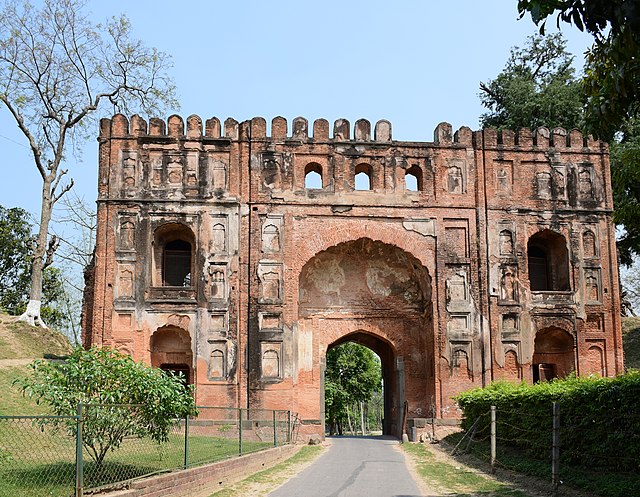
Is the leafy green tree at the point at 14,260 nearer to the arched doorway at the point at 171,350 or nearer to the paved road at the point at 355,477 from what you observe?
the arched doorway at the point at 171,350

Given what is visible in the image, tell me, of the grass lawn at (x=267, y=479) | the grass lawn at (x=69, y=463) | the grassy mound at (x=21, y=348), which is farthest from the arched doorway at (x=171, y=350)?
the grass lawn at (x=69, y=463)

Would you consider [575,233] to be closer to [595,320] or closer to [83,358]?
[595,320]

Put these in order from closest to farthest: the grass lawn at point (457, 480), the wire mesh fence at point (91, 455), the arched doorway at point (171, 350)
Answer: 1. the wire mesh fence at point (91, 455)
2. the grass lawn at point (457, 480)
3. the arched doorway at point (171, 350)

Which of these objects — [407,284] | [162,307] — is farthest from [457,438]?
[162,307]

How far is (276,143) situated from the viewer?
73.1 feet

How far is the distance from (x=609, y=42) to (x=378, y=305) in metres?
17.0

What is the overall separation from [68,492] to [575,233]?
18.2m

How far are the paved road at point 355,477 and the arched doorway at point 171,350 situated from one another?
5.37m

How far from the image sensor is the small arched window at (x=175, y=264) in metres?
22.7

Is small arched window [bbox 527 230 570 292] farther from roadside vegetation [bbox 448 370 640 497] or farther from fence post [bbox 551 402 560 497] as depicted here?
fence post [bbox 551 402 560 497]

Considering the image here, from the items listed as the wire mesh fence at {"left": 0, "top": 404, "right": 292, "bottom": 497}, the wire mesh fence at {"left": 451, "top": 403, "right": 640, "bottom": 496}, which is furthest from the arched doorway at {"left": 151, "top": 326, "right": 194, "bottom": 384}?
the wire mesh fence at {"left": 451, "top": 403, "right": 640, "bottom": 496}

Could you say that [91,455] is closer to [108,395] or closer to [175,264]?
[108,395]

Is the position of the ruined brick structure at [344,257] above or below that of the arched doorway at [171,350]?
above

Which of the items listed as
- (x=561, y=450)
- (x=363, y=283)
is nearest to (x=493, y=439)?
(x=561, y=450)
